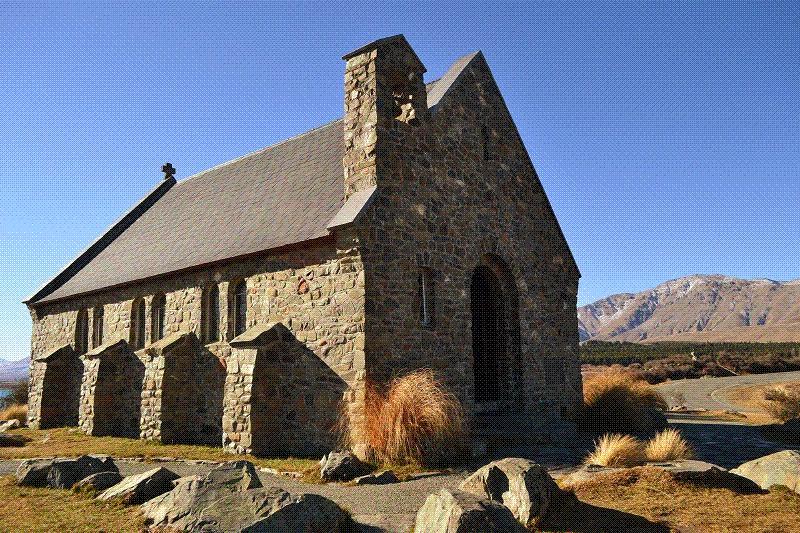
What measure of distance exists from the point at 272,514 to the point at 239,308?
403 inches

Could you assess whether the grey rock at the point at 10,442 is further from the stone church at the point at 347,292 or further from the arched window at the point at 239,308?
the arched window at the point at 239,308

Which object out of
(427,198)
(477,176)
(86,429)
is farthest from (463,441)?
(86,429)

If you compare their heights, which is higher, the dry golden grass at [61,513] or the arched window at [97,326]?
the arched window at [97,326]

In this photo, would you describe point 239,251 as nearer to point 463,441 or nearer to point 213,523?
point 463,441

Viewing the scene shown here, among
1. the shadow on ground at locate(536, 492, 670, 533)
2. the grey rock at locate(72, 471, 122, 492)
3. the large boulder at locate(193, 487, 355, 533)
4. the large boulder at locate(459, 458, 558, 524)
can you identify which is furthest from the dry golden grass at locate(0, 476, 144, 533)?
the shadow on ground at locate(536, 492, 670, 533)

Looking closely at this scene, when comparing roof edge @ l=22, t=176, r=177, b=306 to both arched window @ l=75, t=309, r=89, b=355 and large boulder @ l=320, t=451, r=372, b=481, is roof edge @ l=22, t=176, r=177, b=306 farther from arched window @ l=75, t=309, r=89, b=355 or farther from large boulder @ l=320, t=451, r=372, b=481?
large boulder @ l=320, t=451, r=372, b=481

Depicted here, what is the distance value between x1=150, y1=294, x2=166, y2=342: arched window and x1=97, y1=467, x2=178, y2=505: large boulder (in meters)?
10.4

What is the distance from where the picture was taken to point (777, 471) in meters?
8.89

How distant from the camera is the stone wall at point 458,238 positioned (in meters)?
13.1

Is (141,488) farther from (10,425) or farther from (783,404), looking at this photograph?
(10,425)

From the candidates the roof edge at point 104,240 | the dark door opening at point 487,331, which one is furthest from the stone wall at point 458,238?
the roof edge at point 104,240

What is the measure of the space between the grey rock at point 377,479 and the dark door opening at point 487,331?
7.15 m

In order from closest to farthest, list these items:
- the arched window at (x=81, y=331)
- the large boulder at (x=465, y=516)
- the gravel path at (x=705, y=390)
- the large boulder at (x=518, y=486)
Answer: the large boulder at (x=465, y=516)
the large boulder at (x=518, y=486)
the arched window at (x=81, y=331)
the gravel path at (x=705, y=390)

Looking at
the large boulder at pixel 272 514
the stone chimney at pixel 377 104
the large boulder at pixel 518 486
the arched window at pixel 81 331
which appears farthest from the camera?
the arched window at pixel 81 331
